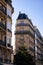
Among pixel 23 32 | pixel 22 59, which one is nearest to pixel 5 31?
pixel 22 59

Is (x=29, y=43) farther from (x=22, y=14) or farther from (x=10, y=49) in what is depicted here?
(x=10, y=49)

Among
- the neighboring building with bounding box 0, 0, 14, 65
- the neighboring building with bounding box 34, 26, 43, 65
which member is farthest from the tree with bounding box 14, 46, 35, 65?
the neighboring building with bounding box 34, 26, 43, 65

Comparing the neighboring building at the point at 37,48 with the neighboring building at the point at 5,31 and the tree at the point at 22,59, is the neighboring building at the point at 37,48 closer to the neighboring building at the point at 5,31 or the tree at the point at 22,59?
the tree at the point at 22,59

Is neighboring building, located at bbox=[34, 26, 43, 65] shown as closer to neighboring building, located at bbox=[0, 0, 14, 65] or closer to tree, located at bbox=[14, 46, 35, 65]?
tree, located at bbox=[14, 46, 35, 65]

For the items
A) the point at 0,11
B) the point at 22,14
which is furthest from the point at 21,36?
the point at 0,11

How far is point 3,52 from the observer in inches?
1781

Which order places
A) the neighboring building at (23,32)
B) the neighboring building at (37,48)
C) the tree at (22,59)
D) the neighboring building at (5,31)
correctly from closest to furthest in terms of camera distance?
the neighboring building at (5,31)
the tree at (22,59)
the neighboring building at (23,32)
the neighboring building at (37,48)

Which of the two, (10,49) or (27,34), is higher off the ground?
(27,34)

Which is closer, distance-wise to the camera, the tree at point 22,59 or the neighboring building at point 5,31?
the neighboring building at point 5,31

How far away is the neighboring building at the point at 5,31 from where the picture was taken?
44672mm

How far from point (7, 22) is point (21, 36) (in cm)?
3546

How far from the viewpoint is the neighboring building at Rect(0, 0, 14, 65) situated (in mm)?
44672

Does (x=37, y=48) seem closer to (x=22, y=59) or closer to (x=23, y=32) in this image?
(x=23, y=32)

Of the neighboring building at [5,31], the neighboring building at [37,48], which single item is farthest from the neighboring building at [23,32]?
the neighboring building at [5,31]
